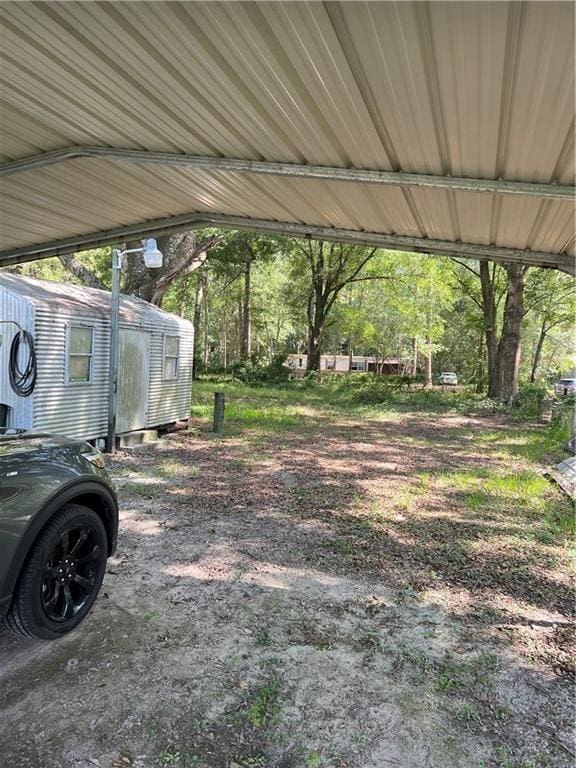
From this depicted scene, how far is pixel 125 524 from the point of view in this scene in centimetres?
499

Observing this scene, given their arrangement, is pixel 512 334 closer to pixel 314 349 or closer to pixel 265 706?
pixel 314 349

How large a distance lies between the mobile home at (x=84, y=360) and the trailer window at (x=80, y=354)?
0.02m

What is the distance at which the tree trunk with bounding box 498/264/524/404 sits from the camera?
16656mm

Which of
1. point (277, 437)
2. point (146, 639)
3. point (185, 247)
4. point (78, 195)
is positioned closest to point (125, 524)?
point (146, 639)

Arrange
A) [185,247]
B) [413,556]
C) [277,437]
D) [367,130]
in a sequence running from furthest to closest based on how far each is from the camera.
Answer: [185,247], [277,437], [413,556], [367,130]

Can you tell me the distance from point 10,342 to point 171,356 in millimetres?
3652

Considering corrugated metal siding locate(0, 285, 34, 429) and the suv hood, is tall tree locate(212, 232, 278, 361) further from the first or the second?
the suv hood

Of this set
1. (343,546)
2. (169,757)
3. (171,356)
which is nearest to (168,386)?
(171,356)

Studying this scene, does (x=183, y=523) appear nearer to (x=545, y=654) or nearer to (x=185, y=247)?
(x=545, y=654)

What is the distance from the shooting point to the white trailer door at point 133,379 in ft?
28.4

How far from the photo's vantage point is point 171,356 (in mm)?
10281

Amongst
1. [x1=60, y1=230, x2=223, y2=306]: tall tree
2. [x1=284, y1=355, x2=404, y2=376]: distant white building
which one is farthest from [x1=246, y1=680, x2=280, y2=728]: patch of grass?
[x1=284, y1=355, x2=404, y2=376]: distant white building

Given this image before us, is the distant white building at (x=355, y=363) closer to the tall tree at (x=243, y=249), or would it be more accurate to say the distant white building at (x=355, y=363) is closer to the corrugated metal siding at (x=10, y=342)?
the tall tree at (x=243, y=249)

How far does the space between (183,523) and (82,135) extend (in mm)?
3928
